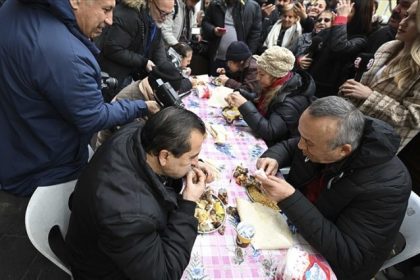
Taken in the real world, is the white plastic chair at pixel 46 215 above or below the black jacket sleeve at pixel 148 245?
below

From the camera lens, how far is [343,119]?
1.54 metres

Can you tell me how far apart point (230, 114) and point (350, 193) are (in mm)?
1417

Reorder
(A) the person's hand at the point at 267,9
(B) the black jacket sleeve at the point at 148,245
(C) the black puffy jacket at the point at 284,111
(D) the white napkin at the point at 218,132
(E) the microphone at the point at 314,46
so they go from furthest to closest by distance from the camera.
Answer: (A) the person's hand at the point at 267,9
(E) the microphone at the point at 314,46
(C) the black puffy jacket at the point at 284,111
(D) the white napkin at the point at 218,132
(B) the black jacket sleeve at the point at 148,245

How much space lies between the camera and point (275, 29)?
187 inches

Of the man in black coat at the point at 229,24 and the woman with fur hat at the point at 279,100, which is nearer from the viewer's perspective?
the woman with fur hat at the point at 279,100

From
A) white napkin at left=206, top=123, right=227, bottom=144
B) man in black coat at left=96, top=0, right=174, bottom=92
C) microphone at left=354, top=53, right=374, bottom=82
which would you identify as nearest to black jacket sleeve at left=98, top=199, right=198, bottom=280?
white napkin at left=206, top=123, right=227, bottom=144

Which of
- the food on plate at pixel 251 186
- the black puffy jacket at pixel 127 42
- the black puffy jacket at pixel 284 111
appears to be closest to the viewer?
the food on plate at pixel 251 186

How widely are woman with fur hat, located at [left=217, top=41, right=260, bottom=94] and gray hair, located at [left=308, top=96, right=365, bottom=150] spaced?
6.12ft

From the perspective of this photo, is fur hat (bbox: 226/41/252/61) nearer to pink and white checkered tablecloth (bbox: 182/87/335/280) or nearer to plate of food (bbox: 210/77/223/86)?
plate of food (bbox: 210/77/223/86)

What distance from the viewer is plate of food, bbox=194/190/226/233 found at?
5.18 feet

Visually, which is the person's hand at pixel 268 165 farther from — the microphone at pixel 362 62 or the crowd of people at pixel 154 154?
the microphone at pixel 362 62

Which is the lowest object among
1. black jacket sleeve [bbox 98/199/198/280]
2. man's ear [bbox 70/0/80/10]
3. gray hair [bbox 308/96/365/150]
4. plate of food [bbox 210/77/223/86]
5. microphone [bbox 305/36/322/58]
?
plate of food [bbox 210/77/223/86]

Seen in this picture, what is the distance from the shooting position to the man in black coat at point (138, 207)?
3.90ft

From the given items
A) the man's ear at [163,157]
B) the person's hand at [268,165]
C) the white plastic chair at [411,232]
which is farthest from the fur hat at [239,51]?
the man's ear at [163,157]
